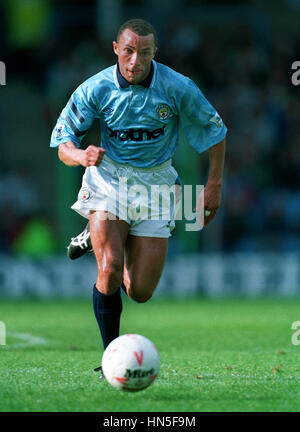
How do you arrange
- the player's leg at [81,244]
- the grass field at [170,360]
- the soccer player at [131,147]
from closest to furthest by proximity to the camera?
the grass field at [170,360] < the soccer player at [131,147] < the player's leg at [81,244]

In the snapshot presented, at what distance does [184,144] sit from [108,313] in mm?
7449

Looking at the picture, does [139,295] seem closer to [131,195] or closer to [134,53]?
[131,195]

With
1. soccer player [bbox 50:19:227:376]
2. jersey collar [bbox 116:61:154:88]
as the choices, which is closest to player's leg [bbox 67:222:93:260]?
soccer player [bbox 50:19:227:376]

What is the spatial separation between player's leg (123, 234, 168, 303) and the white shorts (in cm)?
6

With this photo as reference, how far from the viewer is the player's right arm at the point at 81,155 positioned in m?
5.01

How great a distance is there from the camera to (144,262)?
5.73 m

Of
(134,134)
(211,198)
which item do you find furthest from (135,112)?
(211,198)

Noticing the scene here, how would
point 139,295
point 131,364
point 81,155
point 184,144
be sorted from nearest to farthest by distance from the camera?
1. point 131,364
2. point 81,155
3. point 139,295
4. point 184,144

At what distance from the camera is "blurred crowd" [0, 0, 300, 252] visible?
1372cm

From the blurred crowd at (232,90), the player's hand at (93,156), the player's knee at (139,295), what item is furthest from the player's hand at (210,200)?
the blurred crowd at (232,90)

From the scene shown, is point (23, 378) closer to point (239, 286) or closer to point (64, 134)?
point (64, 134)

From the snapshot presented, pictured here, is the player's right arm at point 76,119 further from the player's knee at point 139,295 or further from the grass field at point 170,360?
the grass field at point 170,360

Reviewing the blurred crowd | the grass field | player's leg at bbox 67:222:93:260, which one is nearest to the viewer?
the grass field

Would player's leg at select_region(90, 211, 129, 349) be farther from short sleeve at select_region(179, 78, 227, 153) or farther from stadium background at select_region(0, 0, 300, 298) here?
stadium background at select_region(0, 0, 300, 298)
